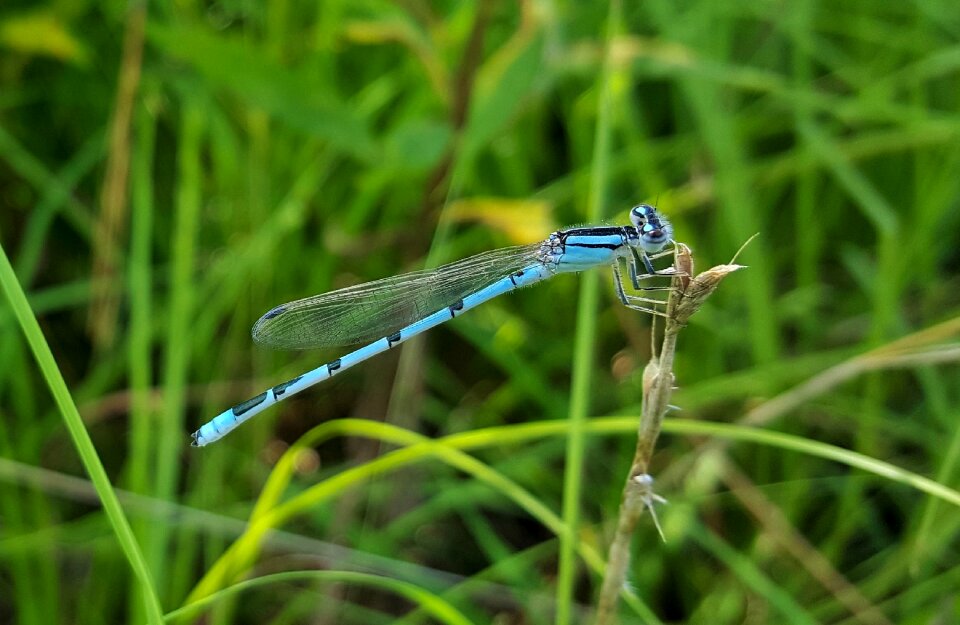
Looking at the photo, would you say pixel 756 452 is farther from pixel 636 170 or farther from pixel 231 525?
pixel 231 525

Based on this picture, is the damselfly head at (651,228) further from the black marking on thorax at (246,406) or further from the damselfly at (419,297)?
the black marking on thorax at (246,406)

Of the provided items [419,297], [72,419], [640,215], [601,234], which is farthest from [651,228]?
[72,419]

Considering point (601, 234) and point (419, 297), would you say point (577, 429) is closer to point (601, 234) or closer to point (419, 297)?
point (601, 234)

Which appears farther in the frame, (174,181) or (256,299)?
(174,181)

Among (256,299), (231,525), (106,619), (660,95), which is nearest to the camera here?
(231,525)

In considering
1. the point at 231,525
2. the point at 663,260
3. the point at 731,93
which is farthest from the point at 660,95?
the point at 231,525

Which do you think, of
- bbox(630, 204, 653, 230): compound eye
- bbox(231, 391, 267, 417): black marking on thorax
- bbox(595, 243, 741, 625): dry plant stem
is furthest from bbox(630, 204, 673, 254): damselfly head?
bbox(231, 391, 267, 417): black marking on thorax

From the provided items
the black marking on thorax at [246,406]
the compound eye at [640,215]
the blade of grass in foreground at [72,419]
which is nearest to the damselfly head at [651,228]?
the compound eye at [640,215]
